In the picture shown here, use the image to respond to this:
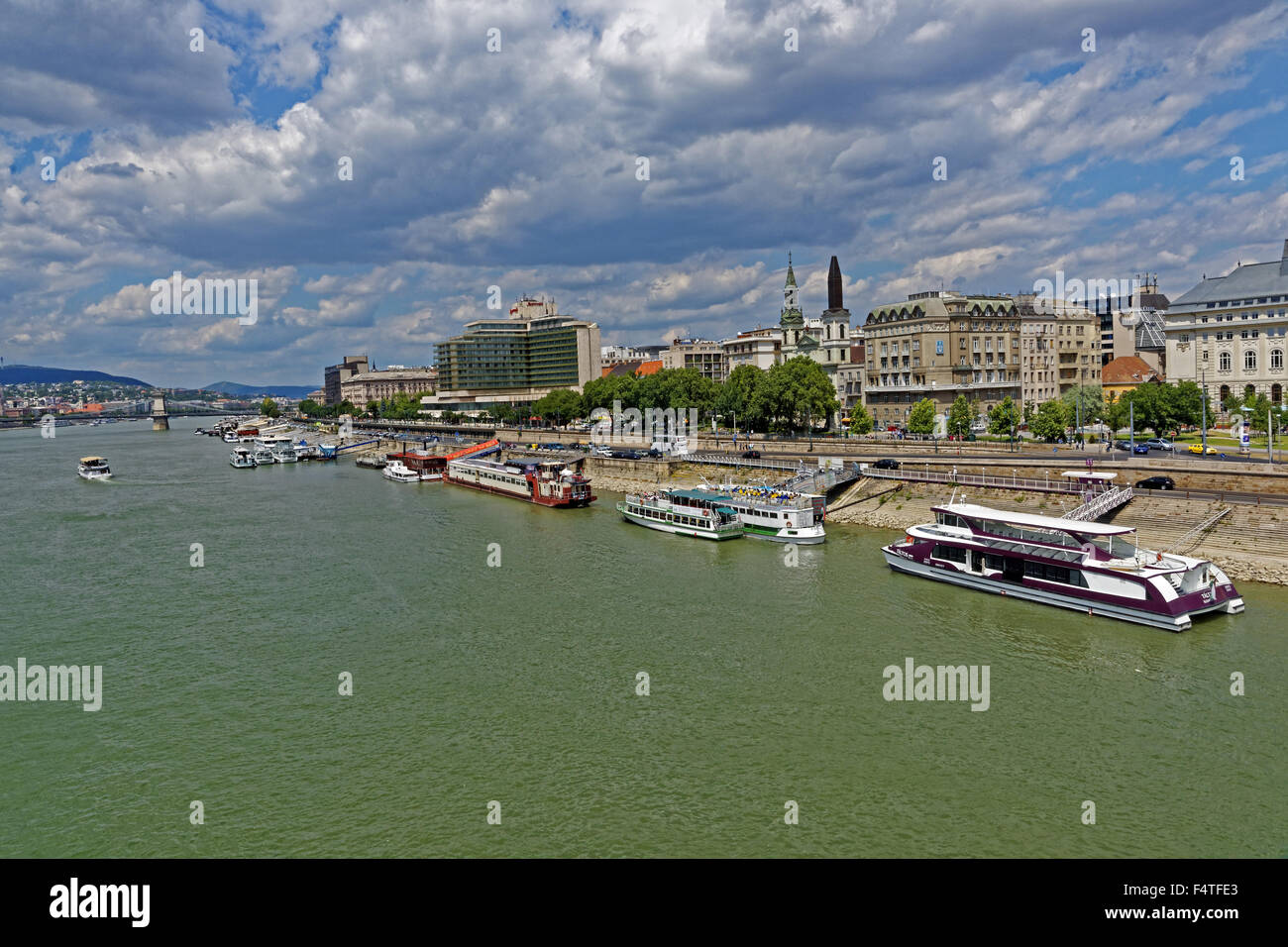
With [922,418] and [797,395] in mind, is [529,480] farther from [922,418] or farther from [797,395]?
[922,418]

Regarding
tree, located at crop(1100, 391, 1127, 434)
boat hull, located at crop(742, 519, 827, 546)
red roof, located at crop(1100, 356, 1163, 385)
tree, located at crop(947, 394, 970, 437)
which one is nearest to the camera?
boat hull, located at crop(742, 519, 827, 546)

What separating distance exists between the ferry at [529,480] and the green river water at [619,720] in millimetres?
25132

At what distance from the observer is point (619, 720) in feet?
75.9

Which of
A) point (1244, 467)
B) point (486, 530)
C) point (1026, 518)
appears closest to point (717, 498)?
point (486, 530)

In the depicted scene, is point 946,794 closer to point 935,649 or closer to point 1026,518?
point 935,649

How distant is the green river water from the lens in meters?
17.7

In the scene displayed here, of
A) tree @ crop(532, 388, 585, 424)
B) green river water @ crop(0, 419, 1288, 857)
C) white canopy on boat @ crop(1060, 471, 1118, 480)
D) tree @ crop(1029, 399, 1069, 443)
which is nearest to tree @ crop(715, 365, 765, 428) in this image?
tree @ crop(1029, 399, 1069, 443)

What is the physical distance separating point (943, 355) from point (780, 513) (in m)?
58.7

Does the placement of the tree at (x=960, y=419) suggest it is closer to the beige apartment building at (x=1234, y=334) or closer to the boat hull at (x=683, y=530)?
the beige apartment building at (x=1234, y=334)

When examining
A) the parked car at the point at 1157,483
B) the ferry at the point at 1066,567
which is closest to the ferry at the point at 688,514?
the ferry at the point at 1066,567

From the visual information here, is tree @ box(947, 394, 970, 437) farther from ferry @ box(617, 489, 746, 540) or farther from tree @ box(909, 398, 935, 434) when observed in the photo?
ferry @ box(617, 489, 746, 540)

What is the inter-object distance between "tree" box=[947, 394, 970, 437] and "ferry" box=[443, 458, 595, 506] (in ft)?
134

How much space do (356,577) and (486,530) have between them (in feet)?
52.0
